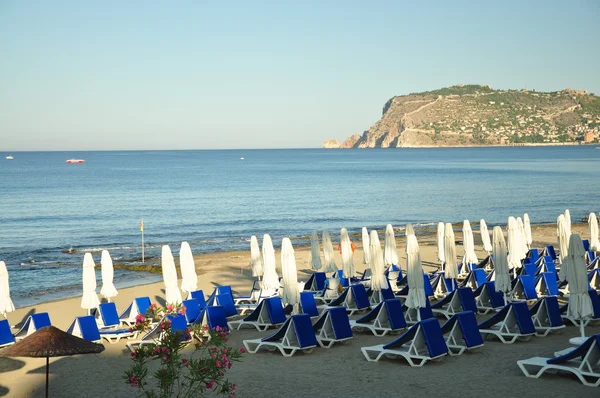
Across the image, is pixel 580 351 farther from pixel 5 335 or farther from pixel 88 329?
pixel 5 335

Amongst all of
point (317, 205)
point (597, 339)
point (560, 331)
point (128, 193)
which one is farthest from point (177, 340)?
point (128, 193)

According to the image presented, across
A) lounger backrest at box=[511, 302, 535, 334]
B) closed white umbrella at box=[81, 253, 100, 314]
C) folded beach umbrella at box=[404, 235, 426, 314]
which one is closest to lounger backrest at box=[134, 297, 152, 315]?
closed white umbrella at box=[81, 253, 100, 314]

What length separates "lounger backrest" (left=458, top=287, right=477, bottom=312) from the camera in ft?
46.8

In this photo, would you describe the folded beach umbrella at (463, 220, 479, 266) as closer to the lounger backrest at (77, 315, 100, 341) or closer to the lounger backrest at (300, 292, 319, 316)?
the lounger backrest at (300, 292, 319, 316)

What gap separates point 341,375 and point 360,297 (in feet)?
15.5

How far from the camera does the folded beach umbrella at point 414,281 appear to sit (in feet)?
43.1

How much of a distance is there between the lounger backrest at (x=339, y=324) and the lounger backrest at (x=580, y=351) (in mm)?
3688

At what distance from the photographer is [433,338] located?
11.1 metres

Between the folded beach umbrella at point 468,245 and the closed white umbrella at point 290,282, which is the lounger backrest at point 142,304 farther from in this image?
the folded beach umbrella at point 468,245

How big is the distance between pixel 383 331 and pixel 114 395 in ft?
17.3

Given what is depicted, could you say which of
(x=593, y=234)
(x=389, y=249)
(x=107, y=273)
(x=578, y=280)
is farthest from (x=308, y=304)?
(x=593, y=234)

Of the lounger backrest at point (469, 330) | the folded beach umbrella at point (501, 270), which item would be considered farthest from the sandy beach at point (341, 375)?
the folded beach umbrella at point (501, 270)

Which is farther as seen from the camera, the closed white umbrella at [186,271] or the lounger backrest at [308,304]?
the closed white umbrella at [186,271]

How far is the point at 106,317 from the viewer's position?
14406 mm
